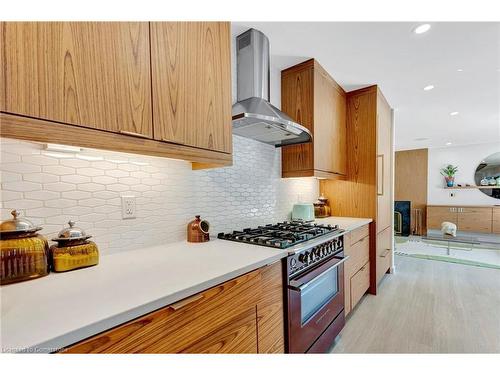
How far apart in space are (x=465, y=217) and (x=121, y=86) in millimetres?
7365

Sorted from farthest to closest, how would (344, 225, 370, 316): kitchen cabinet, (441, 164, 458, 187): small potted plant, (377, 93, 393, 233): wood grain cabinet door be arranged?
(441, 164, 458, 187): small potted plant
(377, 93, 393, 233): wood grain cabinet door
(344, 225, 370, 316): kitchen cabinet

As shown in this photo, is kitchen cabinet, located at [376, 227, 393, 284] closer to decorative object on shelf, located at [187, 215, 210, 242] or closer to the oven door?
the oven door

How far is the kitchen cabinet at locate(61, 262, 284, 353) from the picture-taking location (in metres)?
0.61

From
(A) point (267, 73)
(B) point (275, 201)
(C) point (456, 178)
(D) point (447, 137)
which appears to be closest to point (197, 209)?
(B) point (275, 201)

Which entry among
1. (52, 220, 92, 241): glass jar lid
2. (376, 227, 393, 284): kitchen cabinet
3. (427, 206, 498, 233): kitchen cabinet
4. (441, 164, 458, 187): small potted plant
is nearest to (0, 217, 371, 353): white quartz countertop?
(52, 220, 92, 241): glass jar lid

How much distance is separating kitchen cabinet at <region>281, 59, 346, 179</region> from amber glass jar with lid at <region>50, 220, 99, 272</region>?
5.46ft

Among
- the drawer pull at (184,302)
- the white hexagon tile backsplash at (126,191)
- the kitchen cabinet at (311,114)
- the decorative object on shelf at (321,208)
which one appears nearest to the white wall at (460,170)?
the decorative object on shelf at (321,208)

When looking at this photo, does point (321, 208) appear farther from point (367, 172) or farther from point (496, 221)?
point (496, 221)

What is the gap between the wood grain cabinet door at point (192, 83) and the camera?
955 mm

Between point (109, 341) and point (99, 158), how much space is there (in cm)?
82

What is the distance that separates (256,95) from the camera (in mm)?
1738

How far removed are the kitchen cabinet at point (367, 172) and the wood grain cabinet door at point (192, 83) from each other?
1890mm

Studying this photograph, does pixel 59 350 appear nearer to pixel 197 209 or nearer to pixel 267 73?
pixel 197 209
